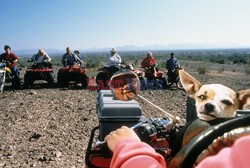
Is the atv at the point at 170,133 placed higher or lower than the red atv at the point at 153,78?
higher

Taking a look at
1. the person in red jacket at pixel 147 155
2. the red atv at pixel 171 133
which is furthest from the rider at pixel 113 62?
the person in red jacket at pixel 147 155

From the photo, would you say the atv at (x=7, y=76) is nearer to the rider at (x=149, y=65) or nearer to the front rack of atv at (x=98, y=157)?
the rider at (x=149, y=65)

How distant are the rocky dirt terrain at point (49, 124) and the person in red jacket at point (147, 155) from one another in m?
3.40

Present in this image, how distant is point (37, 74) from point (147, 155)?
11582mm

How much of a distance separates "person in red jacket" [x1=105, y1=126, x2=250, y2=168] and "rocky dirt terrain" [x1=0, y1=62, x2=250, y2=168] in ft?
11.2

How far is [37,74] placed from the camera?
12094 mm

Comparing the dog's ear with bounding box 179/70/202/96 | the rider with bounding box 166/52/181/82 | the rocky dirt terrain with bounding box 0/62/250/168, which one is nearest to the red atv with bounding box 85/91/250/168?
the dog's ear with bounding box 179/70/202/96

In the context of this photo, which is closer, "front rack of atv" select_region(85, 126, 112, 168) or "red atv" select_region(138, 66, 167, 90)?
"front rack of atv" select_region(85, 126, 112, 168)

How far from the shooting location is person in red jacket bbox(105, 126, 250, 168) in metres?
0.67

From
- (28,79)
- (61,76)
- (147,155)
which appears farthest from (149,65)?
(147,155)

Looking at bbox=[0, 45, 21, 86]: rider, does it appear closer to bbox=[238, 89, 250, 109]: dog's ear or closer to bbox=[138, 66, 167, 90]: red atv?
bbox=[138, 66, 167, 90]: red atv

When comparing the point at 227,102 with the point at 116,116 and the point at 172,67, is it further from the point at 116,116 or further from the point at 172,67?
the point at 172,67

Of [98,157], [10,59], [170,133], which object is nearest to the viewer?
[98,157]

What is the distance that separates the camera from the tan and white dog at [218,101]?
113 cm
